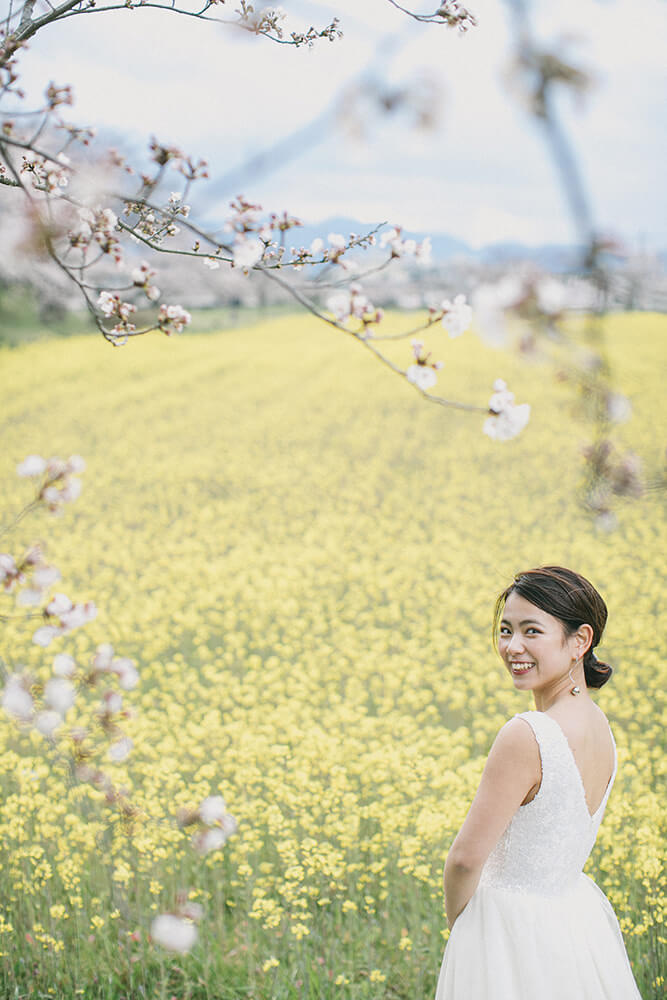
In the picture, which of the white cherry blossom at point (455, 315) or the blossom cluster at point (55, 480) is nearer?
the blossom cluster at point (55, 480)

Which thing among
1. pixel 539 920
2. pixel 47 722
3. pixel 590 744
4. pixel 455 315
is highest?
pixel 455 315

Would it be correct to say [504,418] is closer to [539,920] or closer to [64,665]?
[64,665]

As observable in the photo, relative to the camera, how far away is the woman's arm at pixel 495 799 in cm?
193

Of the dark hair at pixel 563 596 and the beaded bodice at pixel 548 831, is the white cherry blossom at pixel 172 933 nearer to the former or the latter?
the beaded bodice at pixel 548 831

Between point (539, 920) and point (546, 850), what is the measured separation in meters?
0.19

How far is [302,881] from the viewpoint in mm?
4078

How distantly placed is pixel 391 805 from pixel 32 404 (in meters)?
14.0

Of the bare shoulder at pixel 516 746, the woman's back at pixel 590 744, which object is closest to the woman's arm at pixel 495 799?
the bare shoulder at pixel 516 746

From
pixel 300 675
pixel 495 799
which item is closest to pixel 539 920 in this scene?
pixel 495 799

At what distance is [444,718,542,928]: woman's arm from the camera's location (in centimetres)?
193

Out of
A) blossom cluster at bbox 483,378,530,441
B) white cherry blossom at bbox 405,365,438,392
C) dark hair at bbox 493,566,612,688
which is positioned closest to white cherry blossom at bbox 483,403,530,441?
blossom cluster at bbox 483,378,530,441

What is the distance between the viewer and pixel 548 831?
6.89 feet

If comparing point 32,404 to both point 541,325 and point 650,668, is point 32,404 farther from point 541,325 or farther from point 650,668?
point 541,325

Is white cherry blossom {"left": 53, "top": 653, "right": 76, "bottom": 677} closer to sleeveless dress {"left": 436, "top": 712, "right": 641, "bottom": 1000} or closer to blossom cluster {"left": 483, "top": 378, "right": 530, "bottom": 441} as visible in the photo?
blossom cluster {"left": 483, "top": 378, "right": 530, "bottom": 441}
